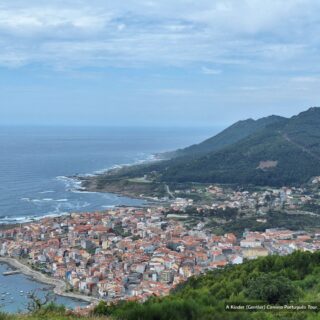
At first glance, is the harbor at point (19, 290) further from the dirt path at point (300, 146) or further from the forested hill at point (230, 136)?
the forested hill at point (230, 136)

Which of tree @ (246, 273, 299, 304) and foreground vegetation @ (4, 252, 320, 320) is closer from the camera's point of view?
foreground vegetation @ (4, 252, 320, 320)

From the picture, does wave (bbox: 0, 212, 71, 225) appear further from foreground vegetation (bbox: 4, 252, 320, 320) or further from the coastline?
foreground vegetation (bbox: 4, 252, 320, 320)

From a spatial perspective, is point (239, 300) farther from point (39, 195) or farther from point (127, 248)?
point (39, 195)

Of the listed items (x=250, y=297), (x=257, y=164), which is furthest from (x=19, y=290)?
(x=257, y=164)

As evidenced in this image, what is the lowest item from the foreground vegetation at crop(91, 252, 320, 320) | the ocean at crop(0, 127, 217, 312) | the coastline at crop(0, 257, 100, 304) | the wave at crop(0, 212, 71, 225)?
the coastline at crop(0, 257, 100, 304)

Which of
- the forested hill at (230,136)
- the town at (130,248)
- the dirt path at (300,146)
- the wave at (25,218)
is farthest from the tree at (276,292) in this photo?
the forested hill at (230,136)

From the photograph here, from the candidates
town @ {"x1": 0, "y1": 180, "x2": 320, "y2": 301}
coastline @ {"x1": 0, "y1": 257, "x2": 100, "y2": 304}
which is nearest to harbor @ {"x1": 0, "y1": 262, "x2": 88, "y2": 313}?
coastline @ {"x1": 0, "y1": 257, "x2": 100, "y2": 304}
